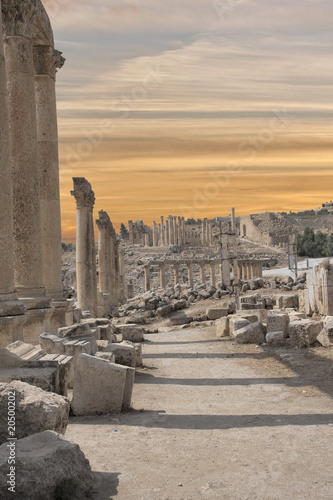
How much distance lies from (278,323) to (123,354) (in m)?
5.22

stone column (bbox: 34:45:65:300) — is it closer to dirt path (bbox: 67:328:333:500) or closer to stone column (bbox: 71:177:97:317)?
dirt path (bbox: 67:328:333:500)

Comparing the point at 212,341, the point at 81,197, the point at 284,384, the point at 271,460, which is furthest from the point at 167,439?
the point at 81,197

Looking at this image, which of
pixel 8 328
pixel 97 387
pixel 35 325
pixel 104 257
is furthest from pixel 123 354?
pixel 104 257

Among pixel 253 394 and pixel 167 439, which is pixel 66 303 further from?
pixel 167 439

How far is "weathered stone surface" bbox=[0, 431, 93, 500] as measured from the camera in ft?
14.6

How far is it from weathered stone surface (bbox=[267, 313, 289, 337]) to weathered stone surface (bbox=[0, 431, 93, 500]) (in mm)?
10584

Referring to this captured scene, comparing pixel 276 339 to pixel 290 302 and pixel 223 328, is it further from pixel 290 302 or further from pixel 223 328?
pixel 290 302

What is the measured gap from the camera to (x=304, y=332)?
13641 millimetres

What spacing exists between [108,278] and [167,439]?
87.3ft

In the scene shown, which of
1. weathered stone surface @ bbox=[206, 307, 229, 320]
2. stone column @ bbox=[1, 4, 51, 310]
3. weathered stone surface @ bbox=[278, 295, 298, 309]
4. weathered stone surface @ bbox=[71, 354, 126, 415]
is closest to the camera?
weathered stone surface @ bbox=[71, 354, 126, 415]

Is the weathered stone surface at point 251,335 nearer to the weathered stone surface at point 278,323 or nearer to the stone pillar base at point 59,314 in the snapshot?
the weathered stone surface at point 278,323

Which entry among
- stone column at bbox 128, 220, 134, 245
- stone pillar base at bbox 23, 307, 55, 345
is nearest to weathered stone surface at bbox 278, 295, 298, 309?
stone pillar base at bbox 23, 307, 55, 345

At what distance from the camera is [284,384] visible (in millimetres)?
9984

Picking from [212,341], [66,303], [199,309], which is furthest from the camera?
[199,309]
